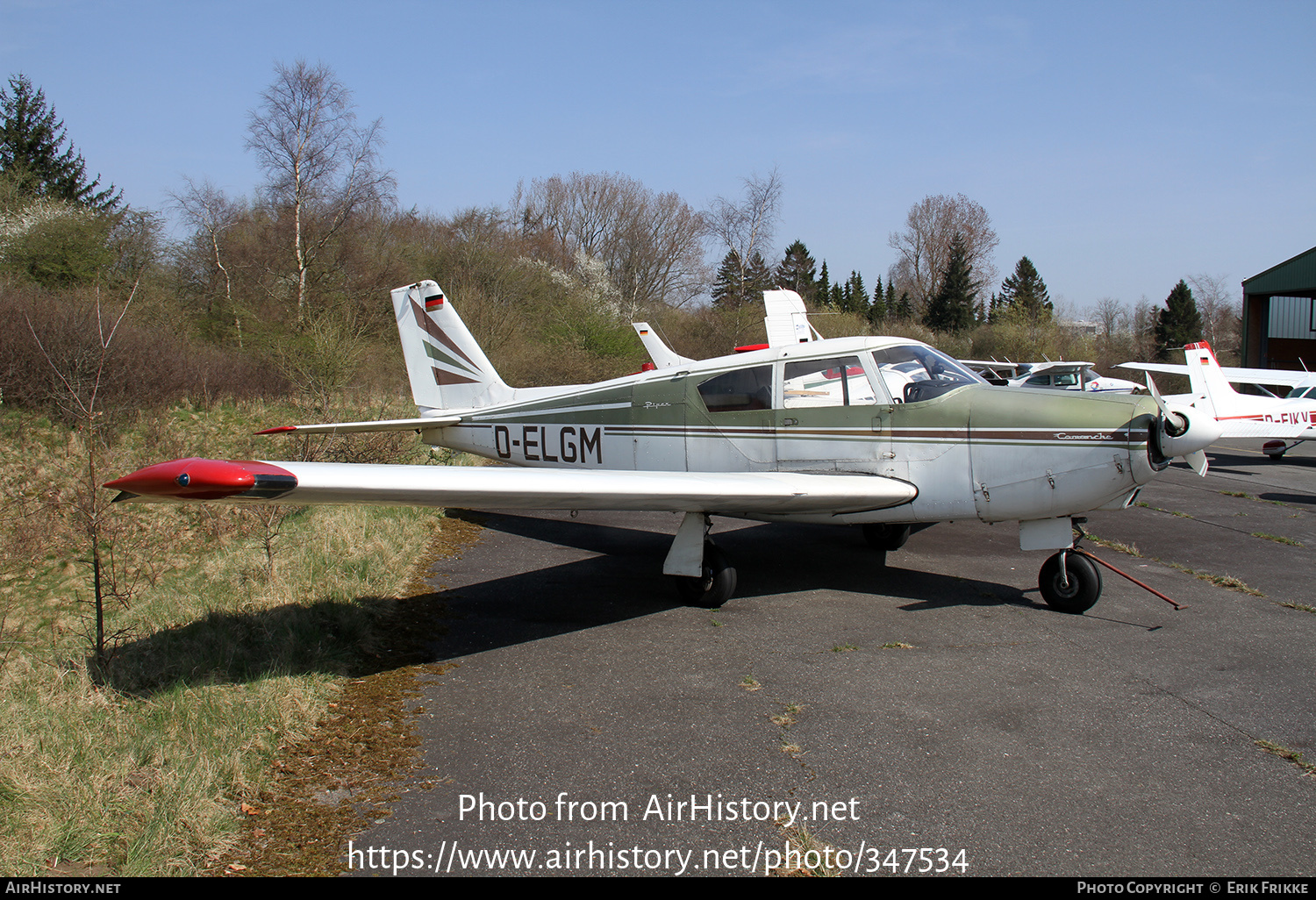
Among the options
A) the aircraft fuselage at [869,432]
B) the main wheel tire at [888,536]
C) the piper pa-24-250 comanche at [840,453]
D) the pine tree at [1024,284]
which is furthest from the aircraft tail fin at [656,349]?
the pine tree at [1024,284]

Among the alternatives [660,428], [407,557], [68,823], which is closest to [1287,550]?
[660,428]

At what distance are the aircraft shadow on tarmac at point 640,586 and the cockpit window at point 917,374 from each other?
1.79 metres

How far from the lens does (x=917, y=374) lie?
6391 mm

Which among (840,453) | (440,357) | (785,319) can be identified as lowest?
(840,453)

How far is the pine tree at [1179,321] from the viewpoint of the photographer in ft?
178

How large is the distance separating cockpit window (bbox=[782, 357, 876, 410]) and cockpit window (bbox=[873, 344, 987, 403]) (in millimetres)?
195

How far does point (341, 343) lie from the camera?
13180 millimetres

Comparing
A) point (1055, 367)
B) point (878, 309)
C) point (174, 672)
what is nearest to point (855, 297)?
point (878, 309)

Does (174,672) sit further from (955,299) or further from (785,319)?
(955,299)

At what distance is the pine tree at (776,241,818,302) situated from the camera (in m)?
65.0

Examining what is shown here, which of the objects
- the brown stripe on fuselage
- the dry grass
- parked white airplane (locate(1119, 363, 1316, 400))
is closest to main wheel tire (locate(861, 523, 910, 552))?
the dry grass

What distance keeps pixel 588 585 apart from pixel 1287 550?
771cm

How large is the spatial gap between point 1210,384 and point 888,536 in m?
12.6
